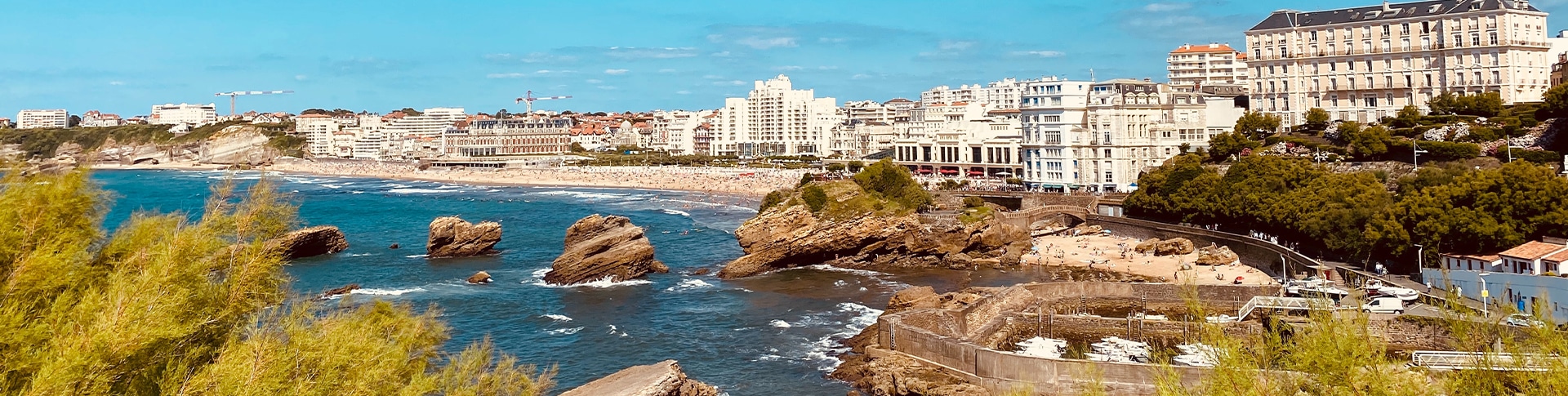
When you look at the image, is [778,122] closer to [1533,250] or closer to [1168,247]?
[1168,247]

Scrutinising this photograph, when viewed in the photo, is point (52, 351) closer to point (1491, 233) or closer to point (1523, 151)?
point (1491, 233)

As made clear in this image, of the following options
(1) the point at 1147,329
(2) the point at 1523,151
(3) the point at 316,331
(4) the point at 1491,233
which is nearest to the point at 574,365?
(1) the point at 1147,329

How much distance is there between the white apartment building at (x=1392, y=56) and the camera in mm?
65188

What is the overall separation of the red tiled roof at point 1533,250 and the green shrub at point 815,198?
89.4ft

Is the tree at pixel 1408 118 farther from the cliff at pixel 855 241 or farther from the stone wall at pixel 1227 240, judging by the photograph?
the cliff at pixel 855 241

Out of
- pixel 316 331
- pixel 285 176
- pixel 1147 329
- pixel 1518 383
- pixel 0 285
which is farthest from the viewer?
pixel 285 176

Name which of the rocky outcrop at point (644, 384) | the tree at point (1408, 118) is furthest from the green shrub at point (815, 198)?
the tree at point (1408, 118)

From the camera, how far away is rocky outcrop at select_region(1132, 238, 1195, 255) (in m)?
49.8

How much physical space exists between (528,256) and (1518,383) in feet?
166

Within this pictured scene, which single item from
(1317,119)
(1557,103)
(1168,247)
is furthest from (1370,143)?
(1168,247)

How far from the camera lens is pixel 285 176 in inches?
6363

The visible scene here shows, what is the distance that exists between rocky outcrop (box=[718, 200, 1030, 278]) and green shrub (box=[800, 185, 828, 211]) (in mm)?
574

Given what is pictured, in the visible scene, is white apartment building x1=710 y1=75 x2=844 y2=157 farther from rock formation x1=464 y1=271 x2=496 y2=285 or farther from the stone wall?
rock formation x1=464 y1=271 x2=496 y2=285

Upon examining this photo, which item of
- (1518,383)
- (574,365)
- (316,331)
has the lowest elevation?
(574,365)
